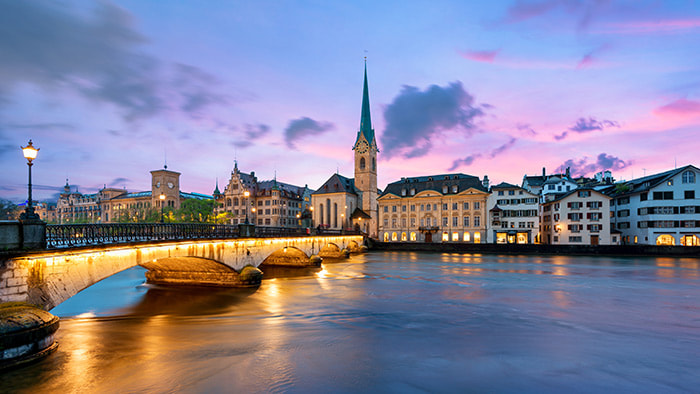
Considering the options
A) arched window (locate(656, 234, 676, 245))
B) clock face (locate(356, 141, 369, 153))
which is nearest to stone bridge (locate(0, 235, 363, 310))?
arched window (locate(656, 234, 676, 245))

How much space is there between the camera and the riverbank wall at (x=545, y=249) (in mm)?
59425

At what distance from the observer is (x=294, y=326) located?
65.5 feet

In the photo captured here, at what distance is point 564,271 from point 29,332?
49274 mm

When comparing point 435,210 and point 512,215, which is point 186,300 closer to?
point 435,210

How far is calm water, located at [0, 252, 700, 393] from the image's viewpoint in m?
12.7

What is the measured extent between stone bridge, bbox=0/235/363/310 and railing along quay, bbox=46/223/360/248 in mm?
473

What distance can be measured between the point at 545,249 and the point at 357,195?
5089cm

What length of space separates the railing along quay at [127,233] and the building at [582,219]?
205ft

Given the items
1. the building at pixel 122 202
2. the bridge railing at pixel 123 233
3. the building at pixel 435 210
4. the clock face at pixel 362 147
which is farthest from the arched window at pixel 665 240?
the building at pixel 122 202

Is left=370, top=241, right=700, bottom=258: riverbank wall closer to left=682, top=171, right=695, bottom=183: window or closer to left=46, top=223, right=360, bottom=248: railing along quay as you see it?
left=682, top=171, right=695, bottom=183: window

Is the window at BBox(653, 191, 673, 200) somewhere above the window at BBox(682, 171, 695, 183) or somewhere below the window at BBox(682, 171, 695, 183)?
below

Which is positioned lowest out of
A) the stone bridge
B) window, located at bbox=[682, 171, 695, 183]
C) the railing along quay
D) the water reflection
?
the water reflection

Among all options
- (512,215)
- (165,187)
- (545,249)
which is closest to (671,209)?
(545,249)

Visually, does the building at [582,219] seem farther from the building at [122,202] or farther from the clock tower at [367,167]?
the building at [122,202]
